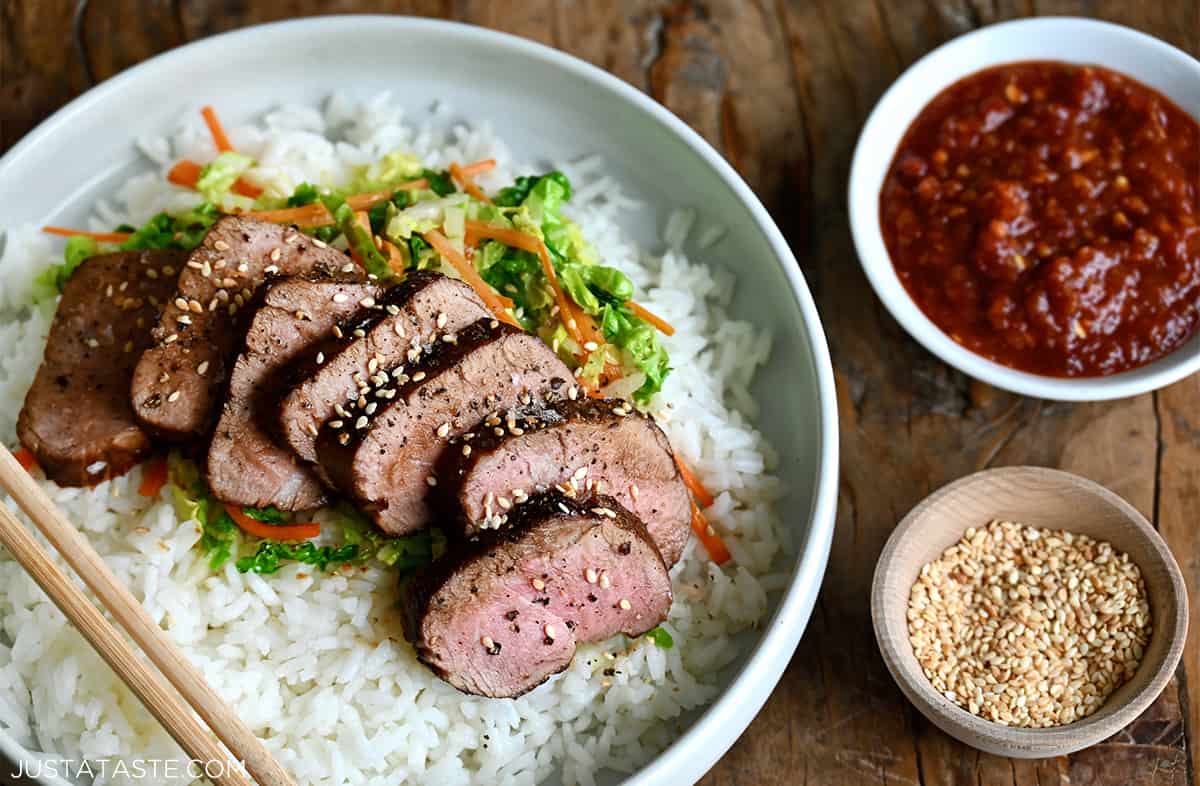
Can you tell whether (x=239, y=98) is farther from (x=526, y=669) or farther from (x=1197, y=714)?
(x=1197, y=714)

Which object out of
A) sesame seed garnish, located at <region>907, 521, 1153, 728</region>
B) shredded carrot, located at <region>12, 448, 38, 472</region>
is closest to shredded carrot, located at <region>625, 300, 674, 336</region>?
sesame seed garnish, located at <region>907, 521, 1153, 728</region>

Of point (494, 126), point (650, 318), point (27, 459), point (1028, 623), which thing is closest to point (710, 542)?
point (650, 318)

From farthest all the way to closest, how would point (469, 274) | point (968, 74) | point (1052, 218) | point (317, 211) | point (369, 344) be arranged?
1. point (968, 74)
2. point (1052, 218)
3. point (317, 211)
4. point (469, 274)
5. point (369, 344)

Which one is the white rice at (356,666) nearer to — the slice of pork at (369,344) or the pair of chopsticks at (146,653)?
the pair of chopsticks at (146,653)

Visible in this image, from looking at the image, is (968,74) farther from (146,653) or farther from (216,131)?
(146,653)

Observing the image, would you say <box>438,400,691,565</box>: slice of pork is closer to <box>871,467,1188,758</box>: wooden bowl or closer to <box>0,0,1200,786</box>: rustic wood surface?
<box>871,467,1188,758</box>: wooden bowl

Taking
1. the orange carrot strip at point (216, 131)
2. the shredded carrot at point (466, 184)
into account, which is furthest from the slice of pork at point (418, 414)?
the orange carrot strip at point (216, 131)

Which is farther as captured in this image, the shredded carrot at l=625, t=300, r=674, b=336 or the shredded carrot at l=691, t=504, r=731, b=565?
the shredded carrot at l=625, t=300, r=674, b=336
